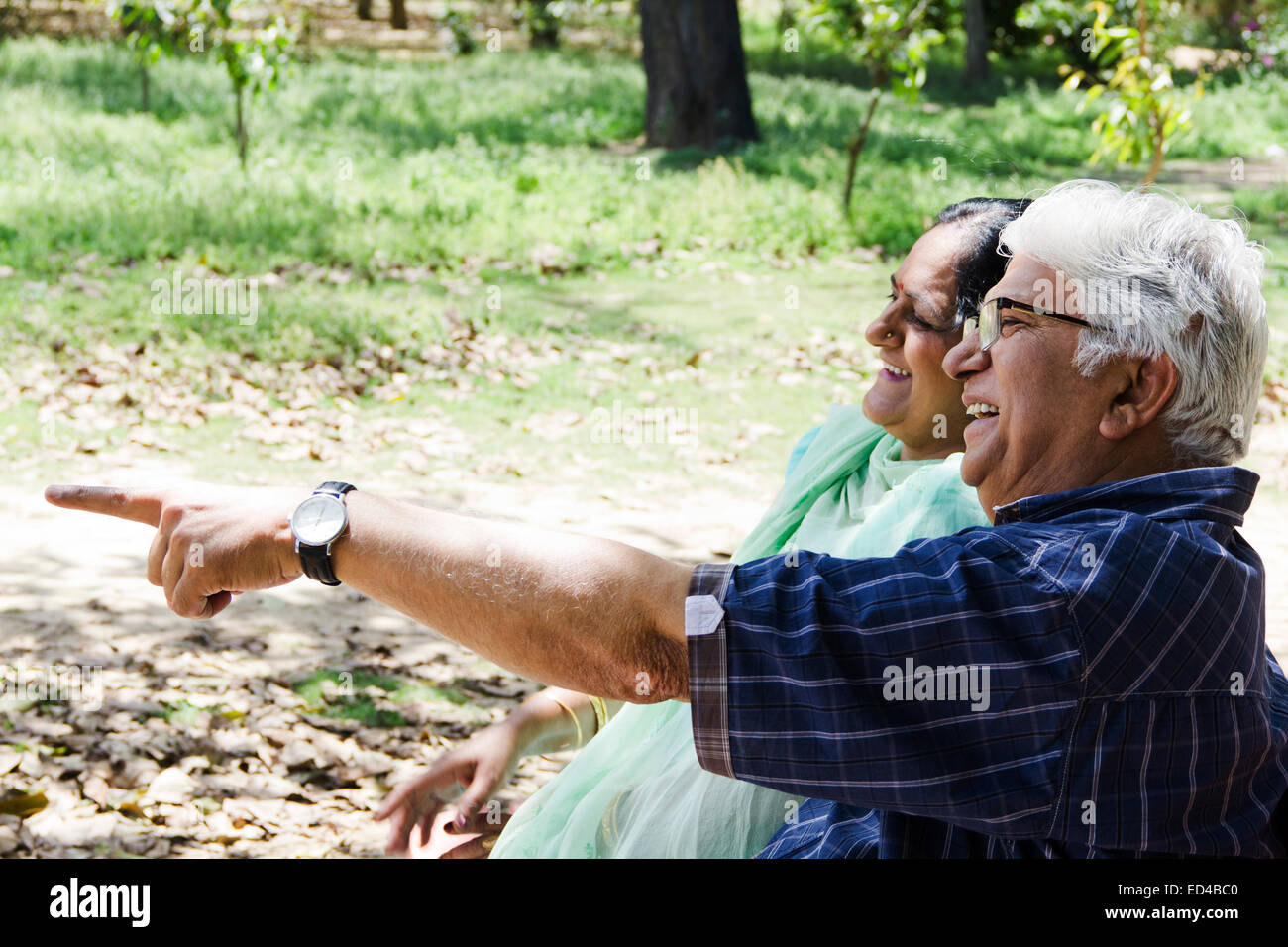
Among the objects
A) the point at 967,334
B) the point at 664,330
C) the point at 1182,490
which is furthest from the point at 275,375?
the point at 1182,490

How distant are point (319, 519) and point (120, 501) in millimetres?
303

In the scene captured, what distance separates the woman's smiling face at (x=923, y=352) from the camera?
103 inches

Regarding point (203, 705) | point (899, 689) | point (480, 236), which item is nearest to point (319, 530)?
point (899, 689)

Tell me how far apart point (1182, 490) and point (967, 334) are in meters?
0.63

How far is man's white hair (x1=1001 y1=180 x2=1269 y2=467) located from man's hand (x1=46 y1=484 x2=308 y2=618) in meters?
1.03

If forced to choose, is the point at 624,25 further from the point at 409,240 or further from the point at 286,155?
the point at 409,240

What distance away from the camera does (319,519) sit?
4.95ft

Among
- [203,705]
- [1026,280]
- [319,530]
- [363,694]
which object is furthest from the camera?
[363,694]

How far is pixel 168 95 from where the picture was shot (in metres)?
15.5

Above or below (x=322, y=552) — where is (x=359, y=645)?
below

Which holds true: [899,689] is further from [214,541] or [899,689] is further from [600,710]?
[600,710]

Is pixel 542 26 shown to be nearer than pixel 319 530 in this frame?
No

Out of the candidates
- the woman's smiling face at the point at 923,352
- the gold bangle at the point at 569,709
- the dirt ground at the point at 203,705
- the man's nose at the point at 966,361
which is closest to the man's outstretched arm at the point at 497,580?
the man's nose at the point at 966,361

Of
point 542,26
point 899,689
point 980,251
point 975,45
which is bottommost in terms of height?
point 899,689
